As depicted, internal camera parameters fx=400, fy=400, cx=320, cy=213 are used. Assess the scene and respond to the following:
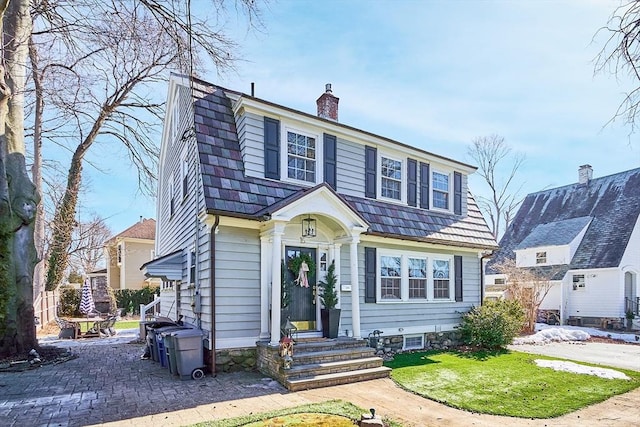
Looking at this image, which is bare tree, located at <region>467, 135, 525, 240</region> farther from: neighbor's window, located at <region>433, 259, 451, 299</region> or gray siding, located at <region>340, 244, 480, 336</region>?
neighbor's window, located at <region>433, 259, 451, 299</region>

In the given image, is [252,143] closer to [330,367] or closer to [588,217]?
[330,367]

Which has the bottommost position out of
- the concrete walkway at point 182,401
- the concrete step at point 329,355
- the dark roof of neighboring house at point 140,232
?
the concrete walkway at point 182,401

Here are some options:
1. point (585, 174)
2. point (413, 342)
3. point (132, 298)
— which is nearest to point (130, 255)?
point (132, 298)

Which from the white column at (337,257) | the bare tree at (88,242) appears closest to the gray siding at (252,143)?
the white column at (337,257)

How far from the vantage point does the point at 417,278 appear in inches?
428

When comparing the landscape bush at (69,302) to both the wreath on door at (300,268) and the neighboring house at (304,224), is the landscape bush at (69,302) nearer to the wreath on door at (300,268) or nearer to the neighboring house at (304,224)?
the neighboring house at (304,224)

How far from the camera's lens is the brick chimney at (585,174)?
2428 cm

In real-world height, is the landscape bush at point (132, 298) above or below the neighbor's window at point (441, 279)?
below

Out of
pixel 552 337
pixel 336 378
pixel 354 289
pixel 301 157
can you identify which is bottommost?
pixel 552 337

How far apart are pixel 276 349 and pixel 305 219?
2830mm

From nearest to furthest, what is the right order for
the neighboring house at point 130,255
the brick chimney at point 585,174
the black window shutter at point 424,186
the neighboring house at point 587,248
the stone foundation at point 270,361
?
the stone foundation at point 270,361, the black window shutter at point 424,186, the neighboring house at point 587,248, the brick chimney at point 585,174, the neighboring house at point 130,255

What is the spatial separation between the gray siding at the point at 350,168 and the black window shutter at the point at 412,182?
1.75 metres

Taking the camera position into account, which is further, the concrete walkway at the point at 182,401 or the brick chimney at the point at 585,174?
the brick chimney at the point at 585,174

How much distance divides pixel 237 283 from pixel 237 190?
72.4 inches
